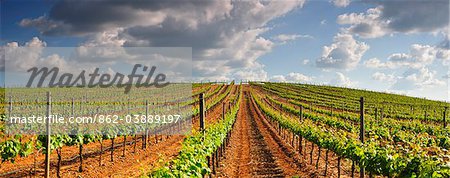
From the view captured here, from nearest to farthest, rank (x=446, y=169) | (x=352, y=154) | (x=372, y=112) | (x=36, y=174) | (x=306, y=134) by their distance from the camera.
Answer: (x=446, y=169)
(x=352, y=154)
(x=36, y=174)
(x=306, y=134)
(x=372, y=112)

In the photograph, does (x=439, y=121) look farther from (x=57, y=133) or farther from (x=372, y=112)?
(x=57, y=133)

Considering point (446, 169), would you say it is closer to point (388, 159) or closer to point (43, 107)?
point (388, 159)

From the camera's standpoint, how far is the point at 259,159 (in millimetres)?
16391

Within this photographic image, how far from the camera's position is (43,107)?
40719mm

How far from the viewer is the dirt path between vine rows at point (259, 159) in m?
13.8

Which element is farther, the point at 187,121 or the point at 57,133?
the point at 187,121

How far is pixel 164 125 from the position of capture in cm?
2742

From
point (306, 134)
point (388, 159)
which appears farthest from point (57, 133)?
point (388, 159)

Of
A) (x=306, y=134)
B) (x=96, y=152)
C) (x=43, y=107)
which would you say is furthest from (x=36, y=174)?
(x=43, y=107)

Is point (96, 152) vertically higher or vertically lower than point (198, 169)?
lower

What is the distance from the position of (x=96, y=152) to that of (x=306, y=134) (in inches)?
393

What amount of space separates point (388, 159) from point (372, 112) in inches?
1542

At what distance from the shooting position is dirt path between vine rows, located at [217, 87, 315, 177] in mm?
13844

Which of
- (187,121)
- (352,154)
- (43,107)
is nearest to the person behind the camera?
(352,154)
